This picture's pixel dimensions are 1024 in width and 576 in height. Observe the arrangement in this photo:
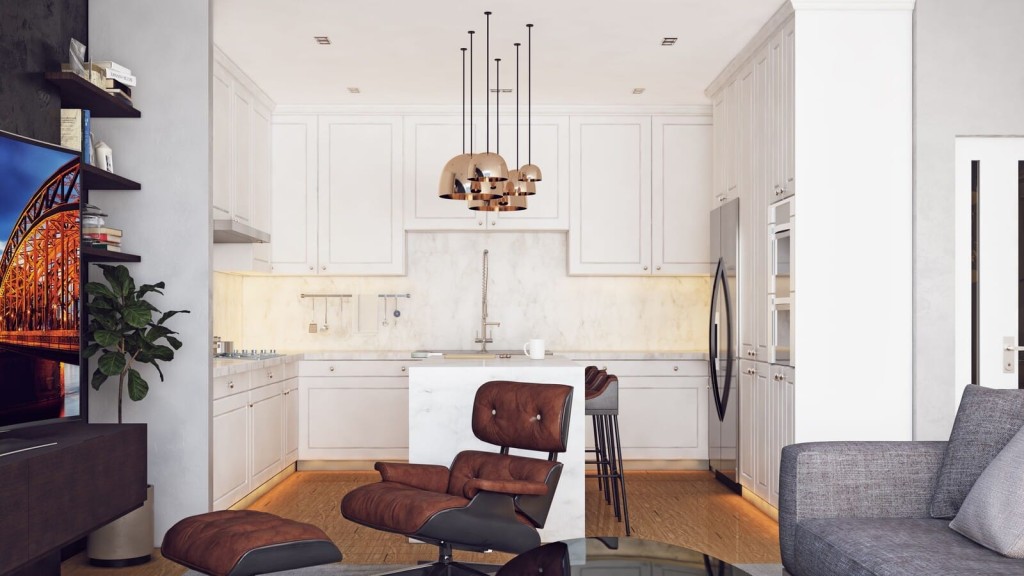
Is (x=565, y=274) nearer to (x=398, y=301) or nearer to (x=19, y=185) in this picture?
(x=398, y=301)

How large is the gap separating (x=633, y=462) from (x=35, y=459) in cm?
457

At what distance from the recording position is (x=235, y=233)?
17.3 ft

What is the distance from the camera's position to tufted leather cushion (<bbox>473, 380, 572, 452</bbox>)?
3.53 meters

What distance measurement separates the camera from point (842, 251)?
4383mm

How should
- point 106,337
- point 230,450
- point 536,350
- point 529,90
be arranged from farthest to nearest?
point 529,90 → point 536,350 → point 230,450 → point 106,337

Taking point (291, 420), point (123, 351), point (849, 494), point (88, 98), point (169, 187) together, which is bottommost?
point (291, 420)

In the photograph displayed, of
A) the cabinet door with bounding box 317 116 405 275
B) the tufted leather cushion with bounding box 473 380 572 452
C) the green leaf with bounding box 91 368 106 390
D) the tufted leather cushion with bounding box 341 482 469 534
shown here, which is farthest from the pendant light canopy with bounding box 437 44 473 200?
the cabinet door with bounding box 317 116 405 275

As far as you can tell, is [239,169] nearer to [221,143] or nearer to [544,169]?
[221,143]

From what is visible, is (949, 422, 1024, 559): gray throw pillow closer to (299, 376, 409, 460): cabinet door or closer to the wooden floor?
the wooden floor

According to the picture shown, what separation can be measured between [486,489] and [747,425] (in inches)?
106

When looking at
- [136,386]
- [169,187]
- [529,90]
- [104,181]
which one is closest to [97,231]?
[104,181]

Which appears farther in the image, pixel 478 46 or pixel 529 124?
pixel 529 124

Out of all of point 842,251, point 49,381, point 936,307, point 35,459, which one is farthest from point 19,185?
point 936,307

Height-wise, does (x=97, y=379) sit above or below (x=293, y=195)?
below
